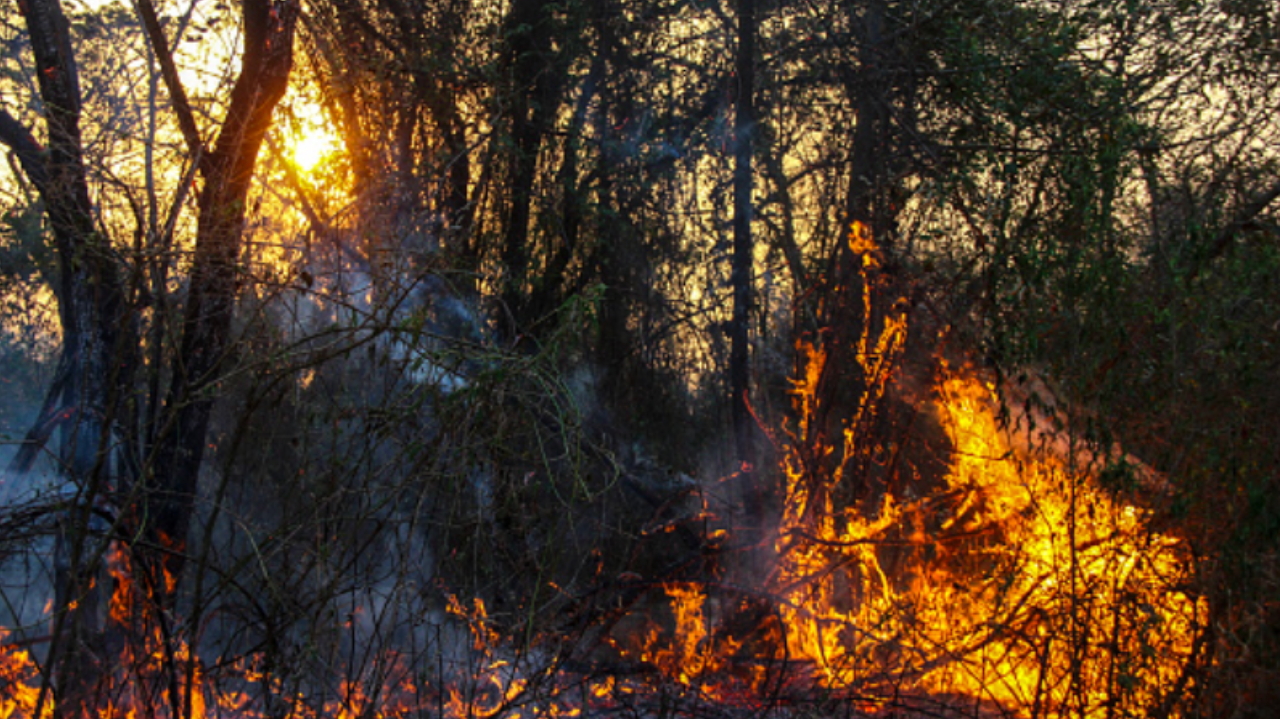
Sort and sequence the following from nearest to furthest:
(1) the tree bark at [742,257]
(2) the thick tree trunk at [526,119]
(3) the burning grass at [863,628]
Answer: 1. (3) the burning grass at [863,628]
2. (1) the tree bark at [742,257]
3. (2) the thick tree trunk at [526,119]

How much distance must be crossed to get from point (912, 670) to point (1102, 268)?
236 cm

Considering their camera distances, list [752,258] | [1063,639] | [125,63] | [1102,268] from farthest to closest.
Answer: [752,258], [125,63], [1102,268], [1063,639]

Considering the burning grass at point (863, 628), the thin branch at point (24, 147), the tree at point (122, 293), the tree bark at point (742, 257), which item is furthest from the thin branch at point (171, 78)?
the tree bark at point (742, 257)

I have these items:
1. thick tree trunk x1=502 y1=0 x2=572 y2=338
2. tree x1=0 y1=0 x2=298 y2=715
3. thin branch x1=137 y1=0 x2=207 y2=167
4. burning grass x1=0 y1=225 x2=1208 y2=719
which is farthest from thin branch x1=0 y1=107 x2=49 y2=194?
thick tree trunk x1=502 y1=0 x2=572 y2=338

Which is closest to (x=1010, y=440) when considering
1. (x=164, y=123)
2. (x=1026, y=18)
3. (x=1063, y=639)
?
(x=1063, y=639)

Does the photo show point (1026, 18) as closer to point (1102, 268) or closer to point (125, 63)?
point (1102, 268)

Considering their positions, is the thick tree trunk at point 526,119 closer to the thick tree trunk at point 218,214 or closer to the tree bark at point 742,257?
the tree bark at point 742,257

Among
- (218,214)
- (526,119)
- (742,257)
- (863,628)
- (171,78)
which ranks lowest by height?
(863,628)

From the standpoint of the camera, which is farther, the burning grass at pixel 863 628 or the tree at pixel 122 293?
the tree at pixel 122 293

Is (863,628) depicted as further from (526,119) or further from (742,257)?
(526,119)

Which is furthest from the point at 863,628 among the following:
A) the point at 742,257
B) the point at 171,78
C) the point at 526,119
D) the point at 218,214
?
the point at 171,78

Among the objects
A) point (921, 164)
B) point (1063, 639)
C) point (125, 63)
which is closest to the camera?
point (1063, 639)

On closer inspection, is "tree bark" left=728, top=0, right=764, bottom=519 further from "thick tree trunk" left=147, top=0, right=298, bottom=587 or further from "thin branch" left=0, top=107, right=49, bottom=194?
"thin branch" left=0, top=107, right=49, bottom=194

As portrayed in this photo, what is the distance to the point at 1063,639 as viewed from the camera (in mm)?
4441
